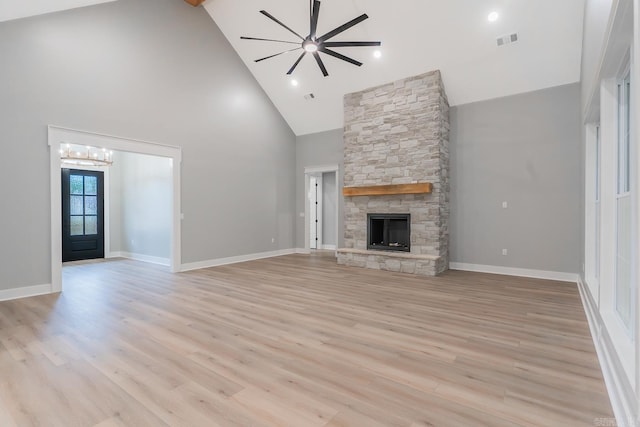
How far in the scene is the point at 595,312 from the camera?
2914 millimetres

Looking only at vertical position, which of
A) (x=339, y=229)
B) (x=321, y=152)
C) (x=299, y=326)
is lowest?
(x=299, y=326)

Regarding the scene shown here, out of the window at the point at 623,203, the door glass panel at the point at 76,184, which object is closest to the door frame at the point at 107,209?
the door glass panel at the point at 76,184

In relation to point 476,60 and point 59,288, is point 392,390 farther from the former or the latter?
point 476,60

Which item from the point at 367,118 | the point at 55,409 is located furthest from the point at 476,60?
the point at 55,409

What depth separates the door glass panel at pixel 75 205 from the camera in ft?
24.0

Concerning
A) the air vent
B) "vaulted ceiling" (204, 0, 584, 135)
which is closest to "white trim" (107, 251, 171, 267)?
"vaulted ceiling" (204, 0, 584, 135)

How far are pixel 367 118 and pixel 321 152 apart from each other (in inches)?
75.6

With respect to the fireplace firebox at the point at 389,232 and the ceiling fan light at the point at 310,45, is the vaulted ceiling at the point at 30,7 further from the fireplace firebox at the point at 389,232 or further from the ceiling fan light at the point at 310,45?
the fireplace firebox at the point at 389,232

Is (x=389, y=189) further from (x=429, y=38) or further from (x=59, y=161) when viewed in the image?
(x=59, y=161)

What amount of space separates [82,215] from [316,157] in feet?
19.5

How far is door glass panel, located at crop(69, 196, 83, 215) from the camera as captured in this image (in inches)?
288

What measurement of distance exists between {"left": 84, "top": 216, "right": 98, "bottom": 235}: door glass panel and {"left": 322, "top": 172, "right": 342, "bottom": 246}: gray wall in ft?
19.6

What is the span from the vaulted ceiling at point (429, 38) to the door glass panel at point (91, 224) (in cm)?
479

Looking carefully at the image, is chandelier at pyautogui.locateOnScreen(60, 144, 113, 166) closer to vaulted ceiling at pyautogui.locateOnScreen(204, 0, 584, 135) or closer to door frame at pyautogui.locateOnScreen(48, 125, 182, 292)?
door frame at pyautogui.locateOnScreen(48, 125, 182, 292)
